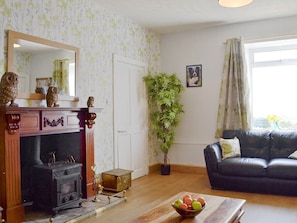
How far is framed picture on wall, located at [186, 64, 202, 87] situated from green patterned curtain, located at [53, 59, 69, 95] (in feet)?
9.34

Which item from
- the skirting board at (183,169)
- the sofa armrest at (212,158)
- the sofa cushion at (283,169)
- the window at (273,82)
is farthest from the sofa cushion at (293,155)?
the skirting board at (183,169)

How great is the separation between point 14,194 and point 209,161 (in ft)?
9.18

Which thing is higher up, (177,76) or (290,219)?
(177,76)

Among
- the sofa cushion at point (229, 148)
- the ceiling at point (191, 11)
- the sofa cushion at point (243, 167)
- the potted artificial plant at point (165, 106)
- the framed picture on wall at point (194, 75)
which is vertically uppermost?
the ceiling at point (191, 11)

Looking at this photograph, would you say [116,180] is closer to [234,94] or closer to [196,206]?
[196,206]

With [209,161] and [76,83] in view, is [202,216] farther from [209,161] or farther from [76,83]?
[76,83]

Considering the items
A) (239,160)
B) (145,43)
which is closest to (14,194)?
(239,160)

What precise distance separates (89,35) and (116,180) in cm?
220

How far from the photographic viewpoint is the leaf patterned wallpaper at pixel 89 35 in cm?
342

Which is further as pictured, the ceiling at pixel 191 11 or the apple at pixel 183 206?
the ceiling at pixel 191 11

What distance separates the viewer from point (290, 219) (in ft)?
10.6

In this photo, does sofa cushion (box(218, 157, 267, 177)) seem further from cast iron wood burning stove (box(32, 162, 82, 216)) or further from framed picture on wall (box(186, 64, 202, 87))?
cast iron wood burning stove (box(32, 162, 82, 216))

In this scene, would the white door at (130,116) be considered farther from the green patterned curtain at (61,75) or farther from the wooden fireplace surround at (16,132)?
the wooden fireplace surround at (16,132)

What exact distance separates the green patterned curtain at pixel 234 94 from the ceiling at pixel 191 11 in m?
0.55
